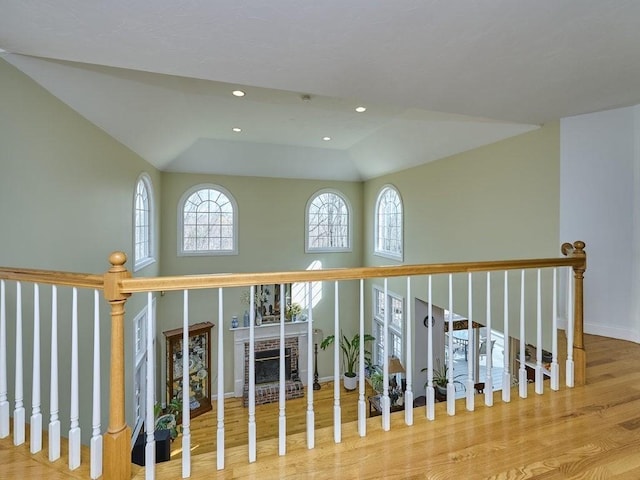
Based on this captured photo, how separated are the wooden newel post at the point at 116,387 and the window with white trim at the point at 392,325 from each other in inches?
204

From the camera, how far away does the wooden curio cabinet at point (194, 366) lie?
6414mm

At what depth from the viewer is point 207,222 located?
7.16m

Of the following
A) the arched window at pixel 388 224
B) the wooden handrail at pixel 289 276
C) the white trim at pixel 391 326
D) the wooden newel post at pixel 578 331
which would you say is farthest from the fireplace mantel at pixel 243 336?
the wooden handrail at pixel 289 276

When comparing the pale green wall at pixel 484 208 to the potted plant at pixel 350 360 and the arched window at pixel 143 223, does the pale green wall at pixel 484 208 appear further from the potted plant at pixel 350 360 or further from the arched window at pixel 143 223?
the arched window at pixel 143 223

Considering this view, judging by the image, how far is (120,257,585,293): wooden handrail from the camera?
1.44 m

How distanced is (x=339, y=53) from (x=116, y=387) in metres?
2.18

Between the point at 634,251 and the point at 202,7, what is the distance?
4177 mm

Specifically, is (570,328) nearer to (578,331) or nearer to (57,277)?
(578,331)

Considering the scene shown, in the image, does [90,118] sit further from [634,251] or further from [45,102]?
[634,251]

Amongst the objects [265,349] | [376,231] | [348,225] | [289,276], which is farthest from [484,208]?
[265,349]

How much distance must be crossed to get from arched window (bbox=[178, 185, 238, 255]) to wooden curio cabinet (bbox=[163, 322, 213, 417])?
1.67 meters

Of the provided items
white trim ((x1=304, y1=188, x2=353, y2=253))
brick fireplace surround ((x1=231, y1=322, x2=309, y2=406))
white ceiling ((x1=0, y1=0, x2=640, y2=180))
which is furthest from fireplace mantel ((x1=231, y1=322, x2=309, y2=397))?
white ceiling ((x1=0, y1=0, x2=640, y2=180))

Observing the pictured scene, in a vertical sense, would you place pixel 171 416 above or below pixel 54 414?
below

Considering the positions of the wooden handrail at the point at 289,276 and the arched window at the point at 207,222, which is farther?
the arched window at the point at 207,222
